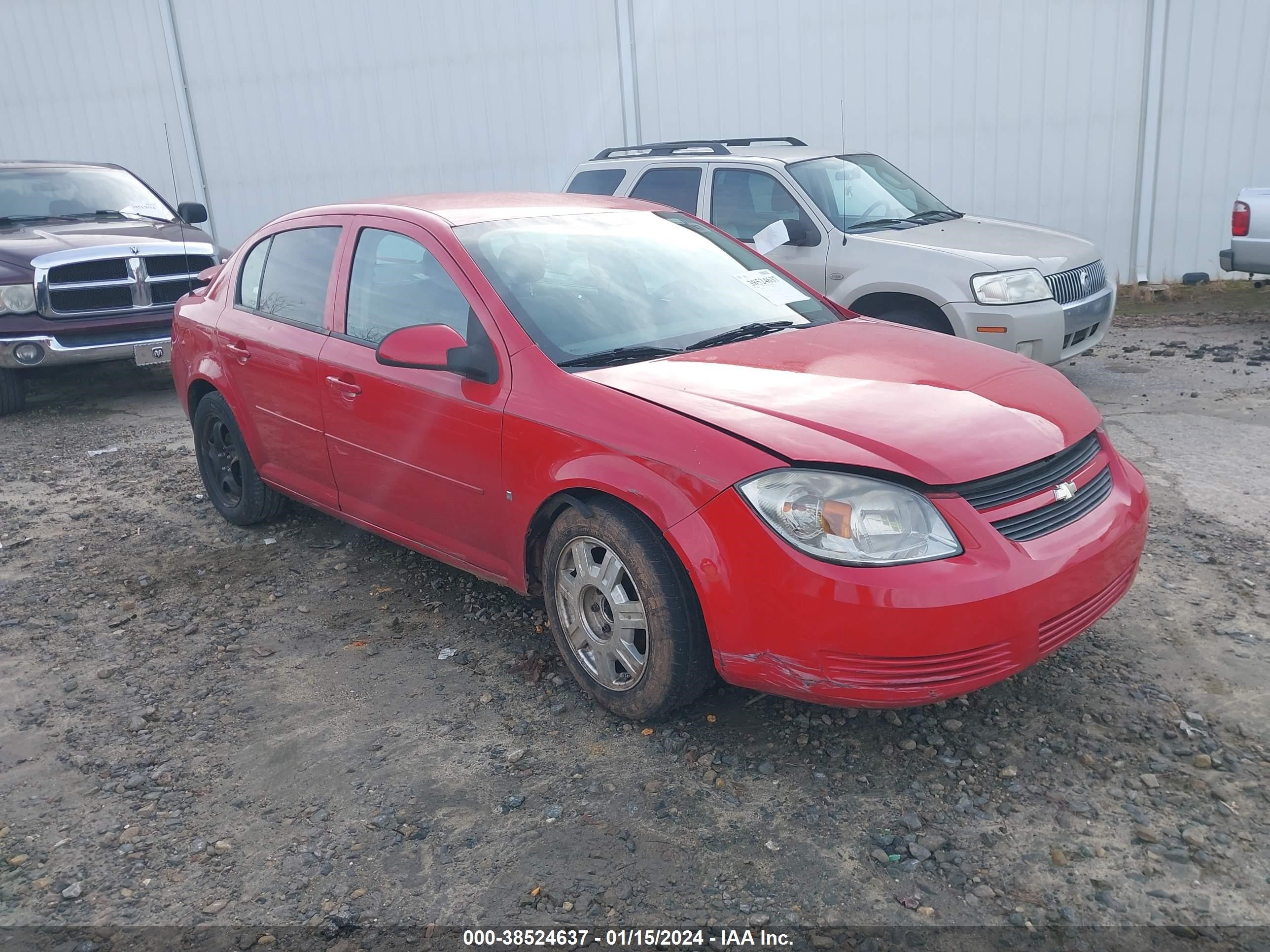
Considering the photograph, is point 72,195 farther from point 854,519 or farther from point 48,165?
point 854,519

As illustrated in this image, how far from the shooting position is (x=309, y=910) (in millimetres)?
2625

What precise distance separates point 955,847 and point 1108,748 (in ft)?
2.31

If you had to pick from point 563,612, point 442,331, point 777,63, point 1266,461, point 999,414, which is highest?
point 777,63

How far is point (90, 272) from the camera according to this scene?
8.26 metres

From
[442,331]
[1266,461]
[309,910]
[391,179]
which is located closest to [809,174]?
[1266,461]

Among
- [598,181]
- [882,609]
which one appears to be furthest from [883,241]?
[882,609]

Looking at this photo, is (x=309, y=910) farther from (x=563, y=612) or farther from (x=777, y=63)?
(x=777, y=63)

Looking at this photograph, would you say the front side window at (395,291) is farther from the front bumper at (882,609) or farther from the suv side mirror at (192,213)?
the suv side mirror at (192,213)

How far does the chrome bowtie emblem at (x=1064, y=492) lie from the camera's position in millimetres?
3076

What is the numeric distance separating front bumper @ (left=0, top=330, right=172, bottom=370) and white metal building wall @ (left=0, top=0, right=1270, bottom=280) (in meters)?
5.83

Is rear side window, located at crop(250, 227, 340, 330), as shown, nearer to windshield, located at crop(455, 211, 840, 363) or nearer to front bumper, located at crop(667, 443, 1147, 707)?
windshield, located at crop(455, 211, 840, 363)

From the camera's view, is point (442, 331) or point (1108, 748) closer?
point (1108, 748)

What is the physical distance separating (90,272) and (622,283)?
6.12 metres

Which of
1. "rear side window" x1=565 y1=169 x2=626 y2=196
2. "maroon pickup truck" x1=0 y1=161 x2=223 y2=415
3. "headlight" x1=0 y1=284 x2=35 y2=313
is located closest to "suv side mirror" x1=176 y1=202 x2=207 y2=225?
"maroon pickup truck" x1=0 y1=161 x2=223 y2=415
